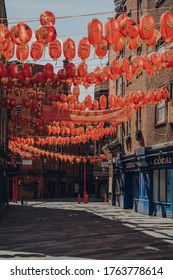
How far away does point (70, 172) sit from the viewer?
85.9 m

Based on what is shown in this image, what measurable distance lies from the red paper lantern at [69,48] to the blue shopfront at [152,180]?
12.0m

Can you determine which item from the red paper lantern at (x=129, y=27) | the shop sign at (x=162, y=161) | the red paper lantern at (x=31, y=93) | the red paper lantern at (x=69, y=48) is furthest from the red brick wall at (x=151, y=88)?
the red paper lantern at (x=129, y=27)

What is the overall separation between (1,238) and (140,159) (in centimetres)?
1490

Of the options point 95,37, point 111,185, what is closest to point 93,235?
point 95,37

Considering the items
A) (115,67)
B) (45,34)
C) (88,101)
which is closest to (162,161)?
(88,101)

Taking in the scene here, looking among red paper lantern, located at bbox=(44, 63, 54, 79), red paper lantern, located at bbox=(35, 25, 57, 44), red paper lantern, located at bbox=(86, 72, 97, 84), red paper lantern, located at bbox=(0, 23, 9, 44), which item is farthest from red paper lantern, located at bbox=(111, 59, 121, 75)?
red paper lantern, located at bbox=(0, 23, 9, 44)

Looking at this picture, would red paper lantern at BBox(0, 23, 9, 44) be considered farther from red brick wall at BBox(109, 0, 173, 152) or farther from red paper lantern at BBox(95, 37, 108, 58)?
red brick wall at BBox(109, 0, 173, 152)

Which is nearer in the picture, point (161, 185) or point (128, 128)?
point (161, 185)

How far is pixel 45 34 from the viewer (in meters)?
14.5

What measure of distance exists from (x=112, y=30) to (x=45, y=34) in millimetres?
2026

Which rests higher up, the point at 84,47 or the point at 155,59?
the point at 155,59

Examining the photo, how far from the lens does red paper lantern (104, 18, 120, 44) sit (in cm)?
1366

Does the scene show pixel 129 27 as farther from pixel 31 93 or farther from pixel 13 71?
pixel 31 93
